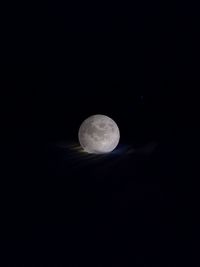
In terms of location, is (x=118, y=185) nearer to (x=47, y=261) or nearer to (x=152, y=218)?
(x=152, y=218)

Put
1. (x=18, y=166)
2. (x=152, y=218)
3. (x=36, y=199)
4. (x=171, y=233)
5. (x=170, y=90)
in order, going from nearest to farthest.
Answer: (x=171, y=233)
(x=152, y=218)
(x=36, y=199)
(x=18, y=166)
(x=170, y=90)

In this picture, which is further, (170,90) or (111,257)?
(170,90)

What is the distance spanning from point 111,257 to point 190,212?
1.47 metres

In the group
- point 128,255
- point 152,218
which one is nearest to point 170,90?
point 152,218

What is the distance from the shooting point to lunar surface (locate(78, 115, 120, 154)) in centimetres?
666

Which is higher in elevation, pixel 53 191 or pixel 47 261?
pixel 53 191

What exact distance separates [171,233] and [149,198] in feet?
3.13

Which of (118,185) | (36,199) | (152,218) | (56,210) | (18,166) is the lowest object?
(152,218)

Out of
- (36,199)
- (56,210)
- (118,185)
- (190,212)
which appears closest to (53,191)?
(36,199)

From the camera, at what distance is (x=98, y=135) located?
6652 mm

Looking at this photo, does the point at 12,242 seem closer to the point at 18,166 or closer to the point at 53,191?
the point at 53,191

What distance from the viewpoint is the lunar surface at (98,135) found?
A: 666 cm

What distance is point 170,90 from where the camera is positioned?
11.6 meters

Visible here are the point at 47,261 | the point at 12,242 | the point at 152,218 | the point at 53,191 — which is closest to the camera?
the point at 47,261
